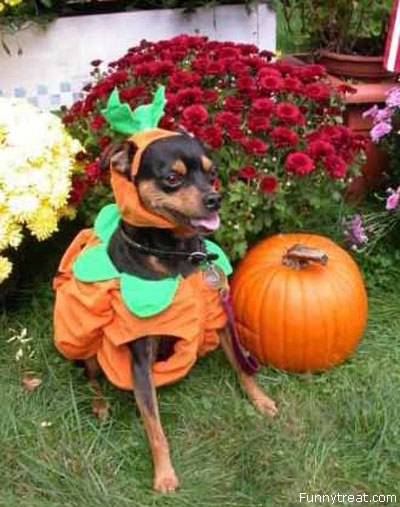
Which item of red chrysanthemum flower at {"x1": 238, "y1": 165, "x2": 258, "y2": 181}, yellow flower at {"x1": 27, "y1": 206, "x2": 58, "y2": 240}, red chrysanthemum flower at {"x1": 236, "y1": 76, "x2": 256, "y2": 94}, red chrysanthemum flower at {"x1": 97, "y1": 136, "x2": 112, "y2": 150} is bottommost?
yellow flower at {"x1": 27, "y1": 206, "x2": 58, "y2": 240}

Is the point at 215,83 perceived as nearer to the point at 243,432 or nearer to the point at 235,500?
the point at 243,432

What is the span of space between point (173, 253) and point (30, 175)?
832 mm

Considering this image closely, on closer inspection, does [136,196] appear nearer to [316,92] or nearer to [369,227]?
[316,92]

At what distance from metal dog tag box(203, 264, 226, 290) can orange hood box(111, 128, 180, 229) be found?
345 millimetres

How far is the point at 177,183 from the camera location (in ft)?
8.45

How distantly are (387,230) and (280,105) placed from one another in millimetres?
1070

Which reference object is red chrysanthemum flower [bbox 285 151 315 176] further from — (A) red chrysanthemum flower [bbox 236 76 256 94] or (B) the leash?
(B) the leash

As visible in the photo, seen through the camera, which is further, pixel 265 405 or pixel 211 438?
pixel 265 405

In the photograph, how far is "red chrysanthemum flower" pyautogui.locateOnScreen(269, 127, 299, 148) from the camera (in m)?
3.26

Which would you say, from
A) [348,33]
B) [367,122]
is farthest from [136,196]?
[348,33]

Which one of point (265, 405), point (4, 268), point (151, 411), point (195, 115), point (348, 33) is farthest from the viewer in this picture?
point (348, 33)

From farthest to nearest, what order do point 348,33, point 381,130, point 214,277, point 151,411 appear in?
point 348,33
point 381,130
point 214,277
point 151,411

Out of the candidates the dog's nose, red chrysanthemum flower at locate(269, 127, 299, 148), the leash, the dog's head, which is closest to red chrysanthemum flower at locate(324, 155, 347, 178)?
red chrysanthemum flower at locate(269, 127, 299, 148)

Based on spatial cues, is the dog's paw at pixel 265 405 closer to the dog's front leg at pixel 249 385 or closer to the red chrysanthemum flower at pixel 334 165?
the dog's front leg at pixel 249 385
